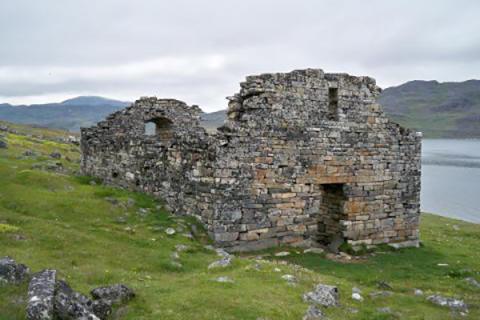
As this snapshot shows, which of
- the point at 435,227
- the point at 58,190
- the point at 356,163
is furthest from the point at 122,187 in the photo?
the point at 435,227

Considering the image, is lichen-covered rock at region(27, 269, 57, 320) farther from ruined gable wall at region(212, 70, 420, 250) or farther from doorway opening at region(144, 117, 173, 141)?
doorway opening at region(144, 117, 173, 141)

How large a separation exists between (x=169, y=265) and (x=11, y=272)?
4.81m

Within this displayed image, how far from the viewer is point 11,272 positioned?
31.1ft

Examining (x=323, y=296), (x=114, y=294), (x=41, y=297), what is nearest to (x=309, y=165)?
(x=323, y=296)

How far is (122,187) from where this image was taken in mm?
23391

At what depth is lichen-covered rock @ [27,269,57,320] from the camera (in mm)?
7914

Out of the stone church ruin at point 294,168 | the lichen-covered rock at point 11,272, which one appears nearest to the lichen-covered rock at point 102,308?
the lichen-covered rock at point 11,272

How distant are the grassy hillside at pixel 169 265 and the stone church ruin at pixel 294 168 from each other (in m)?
0.94

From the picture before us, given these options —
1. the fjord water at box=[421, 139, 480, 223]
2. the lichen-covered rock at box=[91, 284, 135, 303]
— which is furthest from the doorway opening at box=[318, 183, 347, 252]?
the fjord water at box=[421, 139, 480, 223]

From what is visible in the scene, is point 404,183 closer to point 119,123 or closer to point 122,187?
point 122,187

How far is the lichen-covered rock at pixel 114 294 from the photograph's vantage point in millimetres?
9797

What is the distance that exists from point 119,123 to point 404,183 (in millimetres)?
15459

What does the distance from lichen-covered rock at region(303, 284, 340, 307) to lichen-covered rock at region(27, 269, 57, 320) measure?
19.3 feet

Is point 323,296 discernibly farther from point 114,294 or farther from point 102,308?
point 102,308
